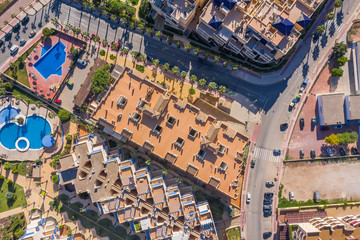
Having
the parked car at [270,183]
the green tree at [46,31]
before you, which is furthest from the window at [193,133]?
the green tree at [46,31]

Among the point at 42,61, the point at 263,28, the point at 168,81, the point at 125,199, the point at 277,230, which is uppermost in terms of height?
the point at 263,28

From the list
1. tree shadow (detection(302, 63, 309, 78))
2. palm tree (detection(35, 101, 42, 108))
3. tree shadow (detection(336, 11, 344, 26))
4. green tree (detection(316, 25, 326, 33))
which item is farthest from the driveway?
tree shadow (detection(336, 11, 344, 26))

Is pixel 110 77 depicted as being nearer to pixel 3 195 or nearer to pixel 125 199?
pixel 125 199

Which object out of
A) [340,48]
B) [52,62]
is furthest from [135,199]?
[340,48]

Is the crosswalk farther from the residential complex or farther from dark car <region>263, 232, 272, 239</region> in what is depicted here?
the residential complex

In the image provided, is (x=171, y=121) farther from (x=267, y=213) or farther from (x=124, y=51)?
(x=267, y=213)

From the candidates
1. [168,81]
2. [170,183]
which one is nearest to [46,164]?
[170,183]
